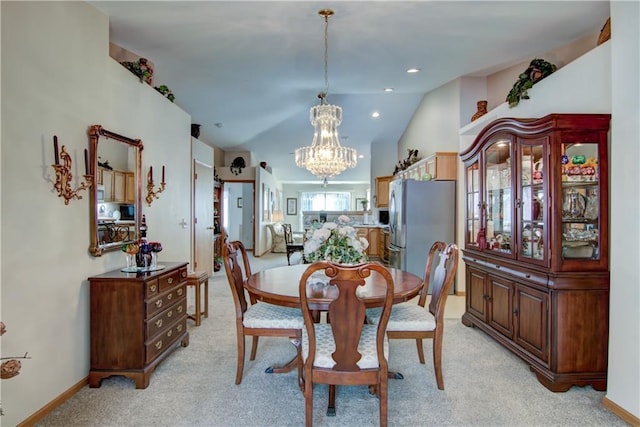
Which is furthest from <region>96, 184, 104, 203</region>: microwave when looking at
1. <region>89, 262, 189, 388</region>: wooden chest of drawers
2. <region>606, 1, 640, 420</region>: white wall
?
<region>606, 1, 640, 420</region>: white wall

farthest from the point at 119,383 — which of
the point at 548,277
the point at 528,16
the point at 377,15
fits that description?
the point at 528,16

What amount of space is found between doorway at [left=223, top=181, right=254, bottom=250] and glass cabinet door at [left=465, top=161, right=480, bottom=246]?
7.74m

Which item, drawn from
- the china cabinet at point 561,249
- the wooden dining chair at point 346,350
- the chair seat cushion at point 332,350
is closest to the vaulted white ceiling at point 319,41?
the china cabinet at point 561,249

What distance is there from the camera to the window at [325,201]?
14.6 meters

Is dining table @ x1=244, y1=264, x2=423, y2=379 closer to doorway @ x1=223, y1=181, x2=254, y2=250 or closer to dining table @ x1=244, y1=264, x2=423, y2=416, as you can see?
dining table @ x1=244, y1=264, x2=423, y2=416

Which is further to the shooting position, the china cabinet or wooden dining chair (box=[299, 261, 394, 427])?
the china cabinet

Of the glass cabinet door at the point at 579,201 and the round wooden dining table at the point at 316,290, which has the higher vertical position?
the glass cabinet door at the point at 579,201

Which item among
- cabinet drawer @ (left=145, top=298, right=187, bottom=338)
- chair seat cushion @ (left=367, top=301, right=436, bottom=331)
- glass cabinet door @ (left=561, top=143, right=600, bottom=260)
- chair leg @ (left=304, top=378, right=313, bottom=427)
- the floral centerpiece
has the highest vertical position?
glass cabinet door @ (left=561, top=143, right=600, bottom=260)

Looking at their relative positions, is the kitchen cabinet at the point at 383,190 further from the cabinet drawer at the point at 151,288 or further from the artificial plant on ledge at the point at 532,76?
the cabinet drawer at the point at 151,288

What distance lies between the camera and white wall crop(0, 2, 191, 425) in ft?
6.15

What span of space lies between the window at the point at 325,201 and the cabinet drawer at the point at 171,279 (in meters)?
11.5

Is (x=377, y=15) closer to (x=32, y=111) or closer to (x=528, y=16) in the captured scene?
(x=528, y=16)

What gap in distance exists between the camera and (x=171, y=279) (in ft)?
9.39

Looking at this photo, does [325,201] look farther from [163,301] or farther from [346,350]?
[346,350]
